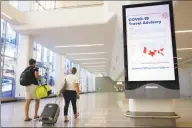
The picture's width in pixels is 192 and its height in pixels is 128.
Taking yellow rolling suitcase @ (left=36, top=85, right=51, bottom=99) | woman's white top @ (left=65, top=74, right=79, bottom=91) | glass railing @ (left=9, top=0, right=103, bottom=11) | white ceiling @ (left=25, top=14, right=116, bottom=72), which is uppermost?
glass railing @ (left=9, top=0, right=103, bottom=11)

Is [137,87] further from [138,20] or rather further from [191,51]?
[191,51]

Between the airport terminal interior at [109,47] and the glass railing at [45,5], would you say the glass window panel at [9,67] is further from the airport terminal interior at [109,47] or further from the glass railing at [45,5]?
the glass railing at [45,5]

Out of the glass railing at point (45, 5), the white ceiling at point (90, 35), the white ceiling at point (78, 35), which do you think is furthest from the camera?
the glass railing at point (45, 5)

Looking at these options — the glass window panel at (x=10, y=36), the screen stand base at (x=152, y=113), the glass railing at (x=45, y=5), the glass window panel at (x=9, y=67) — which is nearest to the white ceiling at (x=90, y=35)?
the glass railing at (x=45, y=5)

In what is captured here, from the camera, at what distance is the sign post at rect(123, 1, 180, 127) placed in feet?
12.7

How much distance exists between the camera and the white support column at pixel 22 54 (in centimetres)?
1105

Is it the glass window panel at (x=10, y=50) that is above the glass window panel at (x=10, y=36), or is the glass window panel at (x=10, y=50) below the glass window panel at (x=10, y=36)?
below

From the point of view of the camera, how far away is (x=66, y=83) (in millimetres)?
4879

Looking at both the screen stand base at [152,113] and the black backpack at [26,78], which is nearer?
the screen stand base at [152,113]

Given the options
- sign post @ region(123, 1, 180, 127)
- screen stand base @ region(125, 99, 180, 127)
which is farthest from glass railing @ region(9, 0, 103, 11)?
screen stand base @ region(125, 99, 180, 127)

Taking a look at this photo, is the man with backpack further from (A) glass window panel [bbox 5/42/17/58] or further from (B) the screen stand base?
(A) glass window panel [bbox 5/42/17/58]

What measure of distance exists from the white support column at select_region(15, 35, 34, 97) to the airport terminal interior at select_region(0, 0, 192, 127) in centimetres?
5

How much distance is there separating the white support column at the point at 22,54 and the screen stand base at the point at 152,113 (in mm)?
8433

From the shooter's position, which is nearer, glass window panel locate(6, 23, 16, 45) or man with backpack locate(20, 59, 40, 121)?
man with backpack locate(20, 59, 40, 121)
